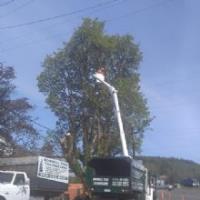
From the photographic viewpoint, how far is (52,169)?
109 feet

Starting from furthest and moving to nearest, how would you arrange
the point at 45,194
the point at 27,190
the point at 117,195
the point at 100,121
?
the point at 100,121, the point at 45,194, the point at 27,190, the point at 117,195

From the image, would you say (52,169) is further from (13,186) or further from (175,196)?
(175,196)

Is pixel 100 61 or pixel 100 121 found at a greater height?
pixel 100 61

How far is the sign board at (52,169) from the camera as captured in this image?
32281 millimetres

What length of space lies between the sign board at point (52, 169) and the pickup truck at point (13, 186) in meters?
4.35

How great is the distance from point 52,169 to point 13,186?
20.4 feet

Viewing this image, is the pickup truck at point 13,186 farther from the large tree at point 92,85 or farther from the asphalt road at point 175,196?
the asphalt road at point 175,196

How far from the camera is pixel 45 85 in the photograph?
45500mm

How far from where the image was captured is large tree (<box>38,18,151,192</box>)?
4403 centimetres

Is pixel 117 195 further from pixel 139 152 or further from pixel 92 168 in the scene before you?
pixel 139 152

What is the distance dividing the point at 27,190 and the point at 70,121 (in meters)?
17.6

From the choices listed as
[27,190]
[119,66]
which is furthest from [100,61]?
[27,190]

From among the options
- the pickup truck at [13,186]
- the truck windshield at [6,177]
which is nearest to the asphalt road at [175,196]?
the pickup truck at [13,186]

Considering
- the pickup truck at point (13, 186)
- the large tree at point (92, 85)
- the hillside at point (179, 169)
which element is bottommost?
the pickup truck at point (13, 186)
